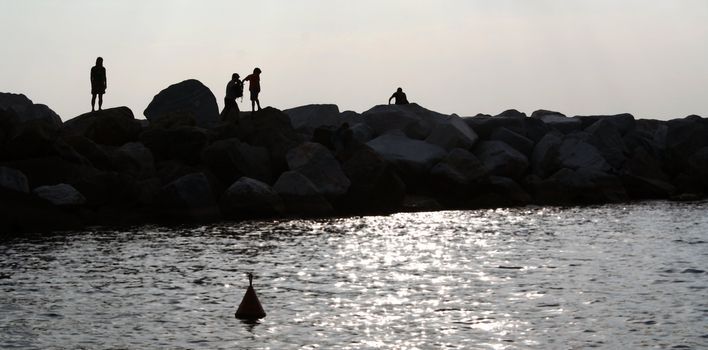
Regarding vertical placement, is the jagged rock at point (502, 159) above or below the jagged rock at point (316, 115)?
below

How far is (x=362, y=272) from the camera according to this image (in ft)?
78.2

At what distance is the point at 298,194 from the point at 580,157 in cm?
1371

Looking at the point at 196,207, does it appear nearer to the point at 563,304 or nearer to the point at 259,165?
the point at 259,165

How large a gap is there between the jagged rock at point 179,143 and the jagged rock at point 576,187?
13642 mm

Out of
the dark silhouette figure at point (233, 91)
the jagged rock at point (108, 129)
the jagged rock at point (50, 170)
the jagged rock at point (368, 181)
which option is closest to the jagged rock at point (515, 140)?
the jagged rock at point (368, 181)

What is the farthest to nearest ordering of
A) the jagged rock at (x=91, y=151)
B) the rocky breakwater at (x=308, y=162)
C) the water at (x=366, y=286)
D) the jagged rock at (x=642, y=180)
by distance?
1. the jagged rock at (x=642, y=180)
2. the jagged rock at (x=91, y=151)
3. the rocky breakwater at (x=308, y=162)
4. the water at (x=366, y=286)

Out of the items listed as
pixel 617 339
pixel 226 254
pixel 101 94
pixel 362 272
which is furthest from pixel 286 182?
pixel 617 339

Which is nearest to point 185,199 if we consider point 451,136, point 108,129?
point 108,129

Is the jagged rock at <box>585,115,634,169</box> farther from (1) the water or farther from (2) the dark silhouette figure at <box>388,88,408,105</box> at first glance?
(1) the water

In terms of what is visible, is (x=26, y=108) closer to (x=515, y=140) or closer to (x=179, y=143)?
(x=179, y=143)

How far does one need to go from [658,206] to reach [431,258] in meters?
19.0

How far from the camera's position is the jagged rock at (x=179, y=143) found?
39688 millimetres

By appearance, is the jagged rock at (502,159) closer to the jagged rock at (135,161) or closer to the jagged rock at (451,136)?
the jagged rock at (451,136)

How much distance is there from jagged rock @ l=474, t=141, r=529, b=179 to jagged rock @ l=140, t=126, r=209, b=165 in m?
11.5
